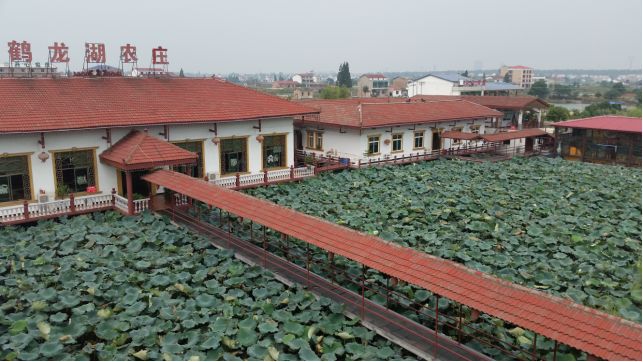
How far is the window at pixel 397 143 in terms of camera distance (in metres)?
25.2

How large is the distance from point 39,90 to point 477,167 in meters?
17.8

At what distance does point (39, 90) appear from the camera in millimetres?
16938

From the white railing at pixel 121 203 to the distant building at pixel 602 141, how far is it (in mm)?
24355

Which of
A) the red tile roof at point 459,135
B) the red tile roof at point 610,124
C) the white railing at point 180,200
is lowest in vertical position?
the white railing at point 180,200

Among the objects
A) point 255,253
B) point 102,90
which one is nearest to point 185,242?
point 255,253

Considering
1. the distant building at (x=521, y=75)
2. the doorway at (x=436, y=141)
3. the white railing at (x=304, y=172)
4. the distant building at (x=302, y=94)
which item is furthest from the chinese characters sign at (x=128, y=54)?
the distant building at (x=521, y=75)

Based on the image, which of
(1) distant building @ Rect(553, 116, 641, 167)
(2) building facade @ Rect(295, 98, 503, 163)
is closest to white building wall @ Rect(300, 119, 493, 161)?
(2) building facade @ Rect(295, 98, 503, 163)

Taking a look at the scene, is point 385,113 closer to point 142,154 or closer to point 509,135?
point 509,135

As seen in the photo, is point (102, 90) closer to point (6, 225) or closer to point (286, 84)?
point (6, 225)

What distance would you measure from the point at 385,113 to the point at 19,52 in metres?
15.4

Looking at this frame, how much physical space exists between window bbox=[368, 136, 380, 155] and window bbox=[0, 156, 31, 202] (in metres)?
14.0

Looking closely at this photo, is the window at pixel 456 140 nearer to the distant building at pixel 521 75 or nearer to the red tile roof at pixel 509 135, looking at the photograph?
the red tile roof at pixel 509 135

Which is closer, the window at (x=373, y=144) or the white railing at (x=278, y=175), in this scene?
the white railing at (x=278, y=175)

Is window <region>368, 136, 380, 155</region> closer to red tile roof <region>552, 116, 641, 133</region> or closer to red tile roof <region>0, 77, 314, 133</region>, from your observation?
red tile roof <region>0, 77, 314, 133</region>
